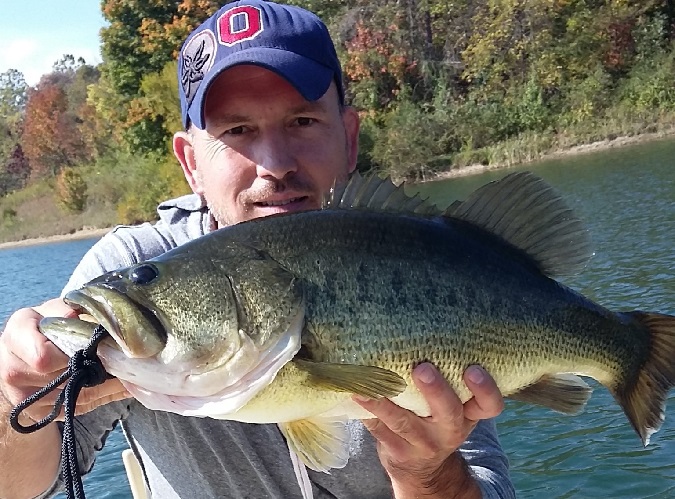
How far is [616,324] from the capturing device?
88.8 inches

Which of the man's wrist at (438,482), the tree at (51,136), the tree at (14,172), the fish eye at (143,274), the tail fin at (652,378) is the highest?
the tree at (51,136)

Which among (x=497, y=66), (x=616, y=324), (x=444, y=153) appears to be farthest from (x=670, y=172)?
(x=616, y=324)

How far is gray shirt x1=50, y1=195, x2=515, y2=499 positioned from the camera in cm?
255

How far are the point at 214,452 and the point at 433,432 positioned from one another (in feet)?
2.84

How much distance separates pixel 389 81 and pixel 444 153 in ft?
19.3

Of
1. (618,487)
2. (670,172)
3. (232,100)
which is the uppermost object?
(232,100)

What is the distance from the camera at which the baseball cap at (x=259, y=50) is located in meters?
2.54

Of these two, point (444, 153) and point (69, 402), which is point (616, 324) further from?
point (444, 153)

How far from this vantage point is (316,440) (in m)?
1.96

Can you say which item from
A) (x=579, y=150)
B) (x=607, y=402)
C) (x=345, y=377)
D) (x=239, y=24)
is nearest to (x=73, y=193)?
(x=579, y=150)

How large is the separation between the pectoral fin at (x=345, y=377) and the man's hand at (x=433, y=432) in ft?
0.45

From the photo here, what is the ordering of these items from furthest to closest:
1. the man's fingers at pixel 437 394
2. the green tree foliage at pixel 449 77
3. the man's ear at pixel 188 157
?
the green tree foliage at pixel 449 77, the man's ear at pixel 188 157, the man's fingers at pixel 437 394

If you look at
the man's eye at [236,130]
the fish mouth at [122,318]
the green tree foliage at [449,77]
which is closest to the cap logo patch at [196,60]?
the man's eye at [236,130]

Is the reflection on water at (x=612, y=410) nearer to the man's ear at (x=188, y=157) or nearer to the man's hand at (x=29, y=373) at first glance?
the man's ear at (x=188, y=157)
